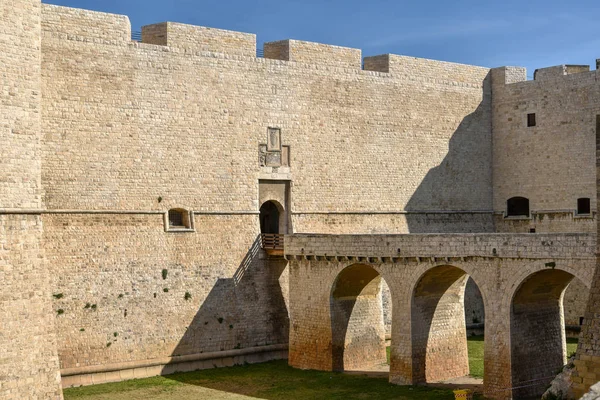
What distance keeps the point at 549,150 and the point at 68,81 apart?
14.7 metres

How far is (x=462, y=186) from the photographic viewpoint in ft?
98.4

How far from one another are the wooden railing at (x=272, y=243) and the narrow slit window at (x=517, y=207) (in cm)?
902

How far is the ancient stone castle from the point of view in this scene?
19.0m

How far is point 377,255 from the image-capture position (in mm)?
22156

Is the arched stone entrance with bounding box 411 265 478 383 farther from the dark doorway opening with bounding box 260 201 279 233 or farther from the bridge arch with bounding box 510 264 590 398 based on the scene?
the dark doorway opening with bounding box 260 201 279 233

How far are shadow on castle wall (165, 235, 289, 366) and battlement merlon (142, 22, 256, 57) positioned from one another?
16.5 ft

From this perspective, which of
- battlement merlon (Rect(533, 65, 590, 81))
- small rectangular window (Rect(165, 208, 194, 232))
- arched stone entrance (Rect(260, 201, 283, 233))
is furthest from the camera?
battlement merlon (Rect(533, 65, 590, 81))

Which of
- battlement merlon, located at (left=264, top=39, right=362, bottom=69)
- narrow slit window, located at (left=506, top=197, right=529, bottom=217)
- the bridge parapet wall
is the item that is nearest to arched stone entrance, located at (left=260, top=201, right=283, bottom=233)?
the bridge parapet wall

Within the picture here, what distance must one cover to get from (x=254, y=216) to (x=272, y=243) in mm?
844

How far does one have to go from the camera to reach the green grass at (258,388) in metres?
20.5

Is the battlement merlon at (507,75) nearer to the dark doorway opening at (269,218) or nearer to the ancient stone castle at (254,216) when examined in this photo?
the ancient stone castle at (254,216)

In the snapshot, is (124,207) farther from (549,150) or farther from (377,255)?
(549,150)

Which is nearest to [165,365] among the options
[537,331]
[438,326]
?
[438,326]

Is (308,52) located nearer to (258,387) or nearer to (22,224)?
(258,387)
